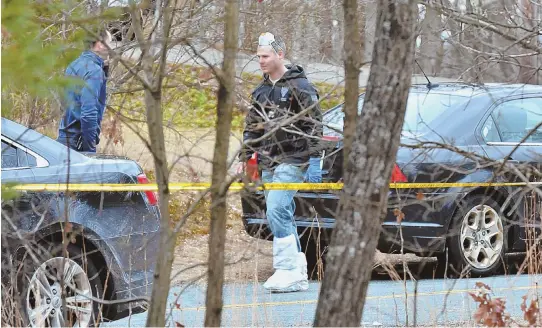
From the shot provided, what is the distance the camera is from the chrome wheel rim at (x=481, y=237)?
29.6 ft

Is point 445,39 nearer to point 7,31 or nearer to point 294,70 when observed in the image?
point 294,70

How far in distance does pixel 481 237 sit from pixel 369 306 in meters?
1.81

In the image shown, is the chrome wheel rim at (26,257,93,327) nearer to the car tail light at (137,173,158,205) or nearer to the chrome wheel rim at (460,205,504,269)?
the car tail light at (137,173,158,205)

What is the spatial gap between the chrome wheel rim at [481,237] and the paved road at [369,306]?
22cm

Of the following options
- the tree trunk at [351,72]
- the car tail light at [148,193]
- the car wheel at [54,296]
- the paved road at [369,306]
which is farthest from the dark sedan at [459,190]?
the tree trunk at [351,72]

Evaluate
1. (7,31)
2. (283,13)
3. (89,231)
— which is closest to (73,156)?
(89,231)


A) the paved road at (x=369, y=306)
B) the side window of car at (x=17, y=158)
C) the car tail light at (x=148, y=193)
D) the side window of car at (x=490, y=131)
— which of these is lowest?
the paved road at (x=369, y=306)

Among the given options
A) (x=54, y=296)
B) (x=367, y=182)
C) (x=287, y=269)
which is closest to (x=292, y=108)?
(x=287, y=269)

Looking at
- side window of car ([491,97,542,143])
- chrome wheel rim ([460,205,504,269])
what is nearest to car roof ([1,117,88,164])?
chrome wheel rim ([460,205,504,269])

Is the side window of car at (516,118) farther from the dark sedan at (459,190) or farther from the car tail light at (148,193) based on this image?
the car tail light at (148,193)

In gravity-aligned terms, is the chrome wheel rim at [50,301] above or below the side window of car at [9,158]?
below

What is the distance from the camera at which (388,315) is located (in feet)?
23.8

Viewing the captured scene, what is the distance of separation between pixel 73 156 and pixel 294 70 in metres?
2.17

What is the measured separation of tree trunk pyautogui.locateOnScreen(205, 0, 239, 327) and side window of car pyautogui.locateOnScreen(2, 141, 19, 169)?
2.89 metres
